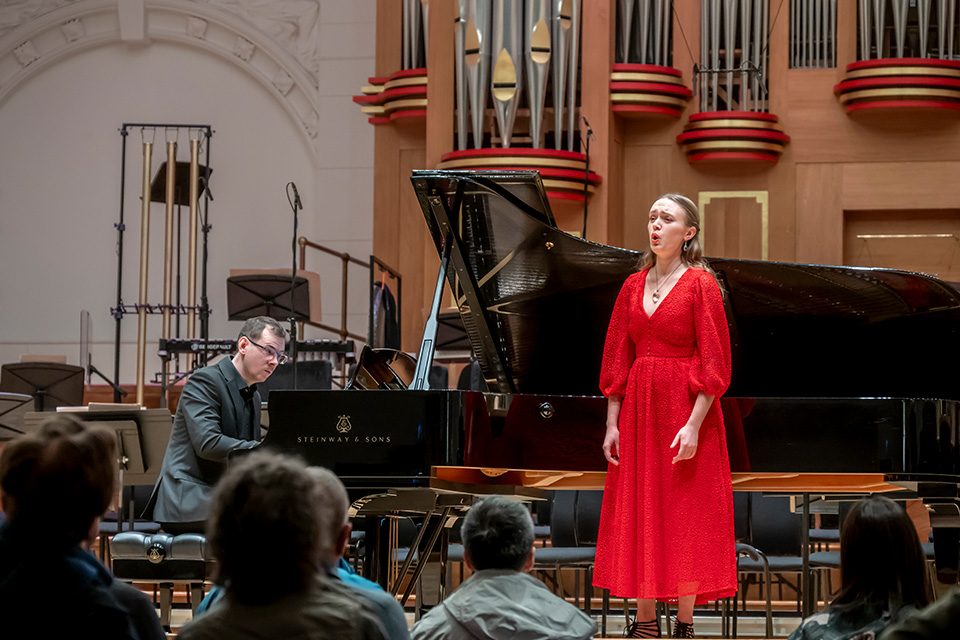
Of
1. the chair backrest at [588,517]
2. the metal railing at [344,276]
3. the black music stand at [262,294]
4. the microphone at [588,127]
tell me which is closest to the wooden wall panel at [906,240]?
the microphone at [588,127]

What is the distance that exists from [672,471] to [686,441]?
0.45 feet

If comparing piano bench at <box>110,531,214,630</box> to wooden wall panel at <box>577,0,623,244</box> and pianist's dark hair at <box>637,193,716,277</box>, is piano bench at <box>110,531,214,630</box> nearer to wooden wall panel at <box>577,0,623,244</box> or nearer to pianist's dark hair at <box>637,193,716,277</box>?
pianist's dark hair at <box>637,193,716,277</box>

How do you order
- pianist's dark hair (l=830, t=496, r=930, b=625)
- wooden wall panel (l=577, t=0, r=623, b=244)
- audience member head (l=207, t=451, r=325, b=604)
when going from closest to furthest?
audience member head (l=207, t=451, r=325, b=604) → pianist's dark hair (l=830, t=496, r=930, b=625) → wooden wall panel (l=577, t=0, r=623, b=244)

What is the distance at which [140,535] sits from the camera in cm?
455

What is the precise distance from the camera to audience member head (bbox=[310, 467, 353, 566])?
176 cm

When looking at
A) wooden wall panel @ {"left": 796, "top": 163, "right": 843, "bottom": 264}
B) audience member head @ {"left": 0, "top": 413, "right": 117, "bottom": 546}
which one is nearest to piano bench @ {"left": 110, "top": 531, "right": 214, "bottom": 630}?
audience member head @ {"left": 0, "top": 413, "right": 117, "bottom": 546}

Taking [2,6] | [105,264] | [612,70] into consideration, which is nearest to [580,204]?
[612,70]

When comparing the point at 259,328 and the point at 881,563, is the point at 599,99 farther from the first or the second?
the point at 881,563

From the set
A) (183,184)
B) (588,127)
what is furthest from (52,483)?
(183,184)

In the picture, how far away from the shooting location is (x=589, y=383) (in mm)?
4676

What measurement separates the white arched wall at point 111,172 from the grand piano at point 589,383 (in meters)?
6.12

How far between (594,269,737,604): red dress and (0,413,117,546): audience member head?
6.91ft

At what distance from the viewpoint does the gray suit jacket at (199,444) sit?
15.0 feet

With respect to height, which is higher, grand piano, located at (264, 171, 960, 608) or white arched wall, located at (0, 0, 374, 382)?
white arched wall, located at (0, 0, 374, 382)
